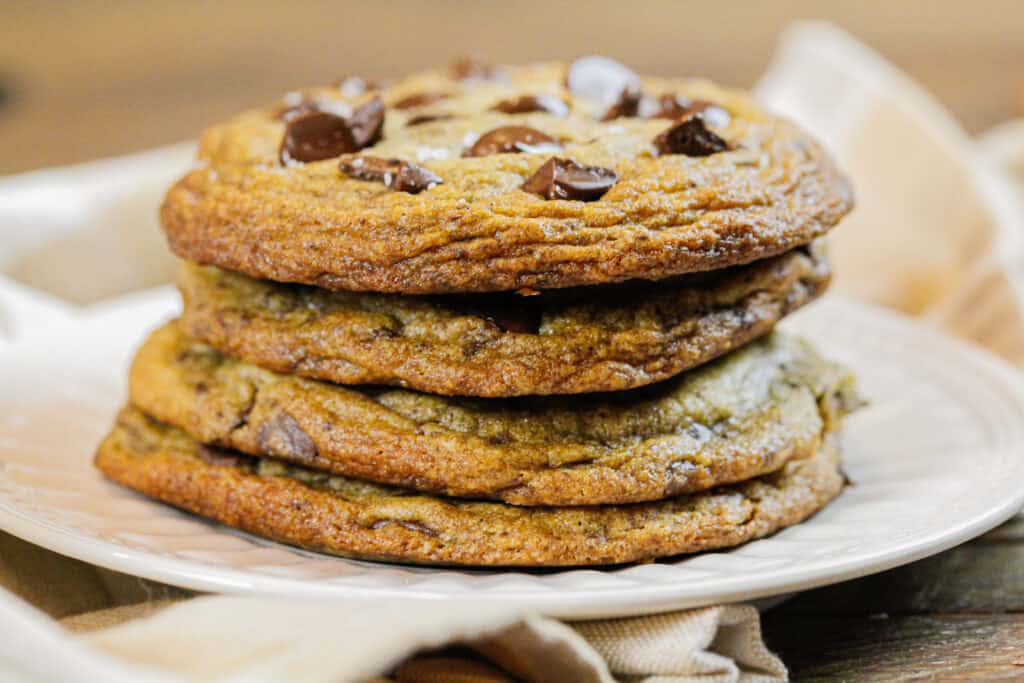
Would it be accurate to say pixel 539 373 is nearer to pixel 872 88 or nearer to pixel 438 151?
pixel 438 151

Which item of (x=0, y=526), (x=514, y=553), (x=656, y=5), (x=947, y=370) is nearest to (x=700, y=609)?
Result: (x=514, y=553)

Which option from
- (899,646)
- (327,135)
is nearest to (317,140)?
(327,135)

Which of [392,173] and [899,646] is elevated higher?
[392,173]

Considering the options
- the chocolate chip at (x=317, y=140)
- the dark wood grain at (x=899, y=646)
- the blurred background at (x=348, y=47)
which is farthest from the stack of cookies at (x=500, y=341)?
the blurred background at (x=348, y=47)

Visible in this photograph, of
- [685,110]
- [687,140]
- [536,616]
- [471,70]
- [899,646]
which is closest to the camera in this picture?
[536,616]

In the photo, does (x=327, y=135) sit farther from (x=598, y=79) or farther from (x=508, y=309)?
(x=598, y=79)

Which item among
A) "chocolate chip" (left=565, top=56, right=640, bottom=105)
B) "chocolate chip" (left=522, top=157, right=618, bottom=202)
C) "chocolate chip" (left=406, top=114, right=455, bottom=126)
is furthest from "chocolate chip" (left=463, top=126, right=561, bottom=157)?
"chocolate chip" (left=565, top=56, right=640, bottom=105)
